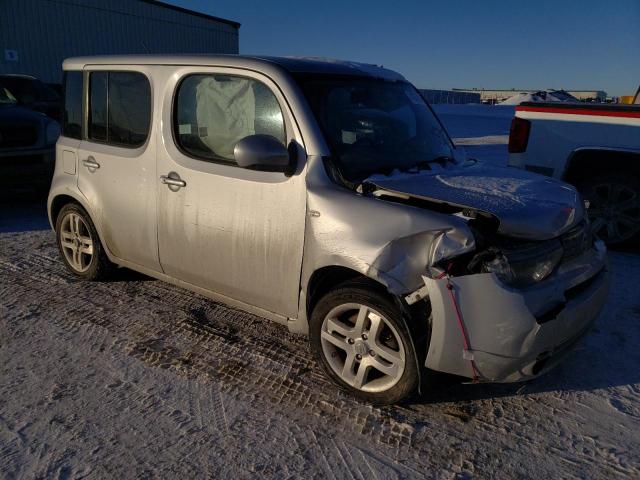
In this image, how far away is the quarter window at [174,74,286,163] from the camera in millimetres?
3170

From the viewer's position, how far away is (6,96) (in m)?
8.54

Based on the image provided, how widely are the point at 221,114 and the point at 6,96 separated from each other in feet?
23.1

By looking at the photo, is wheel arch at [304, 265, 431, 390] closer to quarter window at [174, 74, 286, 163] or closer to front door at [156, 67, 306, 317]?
front door at [156, 67, 306, 317]

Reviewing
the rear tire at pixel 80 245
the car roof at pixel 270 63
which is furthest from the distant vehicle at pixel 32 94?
the car roof at pixel 270 63

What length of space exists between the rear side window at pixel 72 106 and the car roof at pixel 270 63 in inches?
11.7

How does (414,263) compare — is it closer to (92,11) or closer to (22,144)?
(22,144)

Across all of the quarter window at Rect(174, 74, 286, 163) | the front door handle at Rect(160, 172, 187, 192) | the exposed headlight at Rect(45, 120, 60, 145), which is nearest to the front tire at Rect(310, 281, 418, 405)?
the quarter window at Rect(174, 74, 286, 163)

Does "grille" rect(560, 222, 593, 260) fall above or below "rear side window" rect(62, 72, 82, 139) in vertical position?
below

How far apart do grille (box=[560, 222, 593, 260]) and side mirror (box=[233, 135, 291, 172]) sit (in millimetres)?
1593

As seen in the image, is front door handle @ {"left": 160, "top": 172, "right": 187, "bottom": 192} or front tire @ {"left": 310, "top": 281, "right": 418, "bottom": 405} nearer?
front tire @ {"left": 310, "top": 281, "right": 418, "bottom": 405}

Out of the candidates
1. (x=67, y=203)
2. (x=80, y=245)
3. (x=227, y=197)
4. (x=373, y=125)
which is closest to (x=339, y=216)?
(x=227, y=197)

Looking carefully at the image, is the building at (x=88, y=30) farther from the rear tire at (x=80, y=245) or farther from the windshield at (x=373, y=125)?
the windshield at (x=373, y=125)

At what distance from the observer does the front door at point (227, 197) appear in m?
3.03

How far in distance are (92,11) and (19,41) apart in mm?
Answer: 3558
